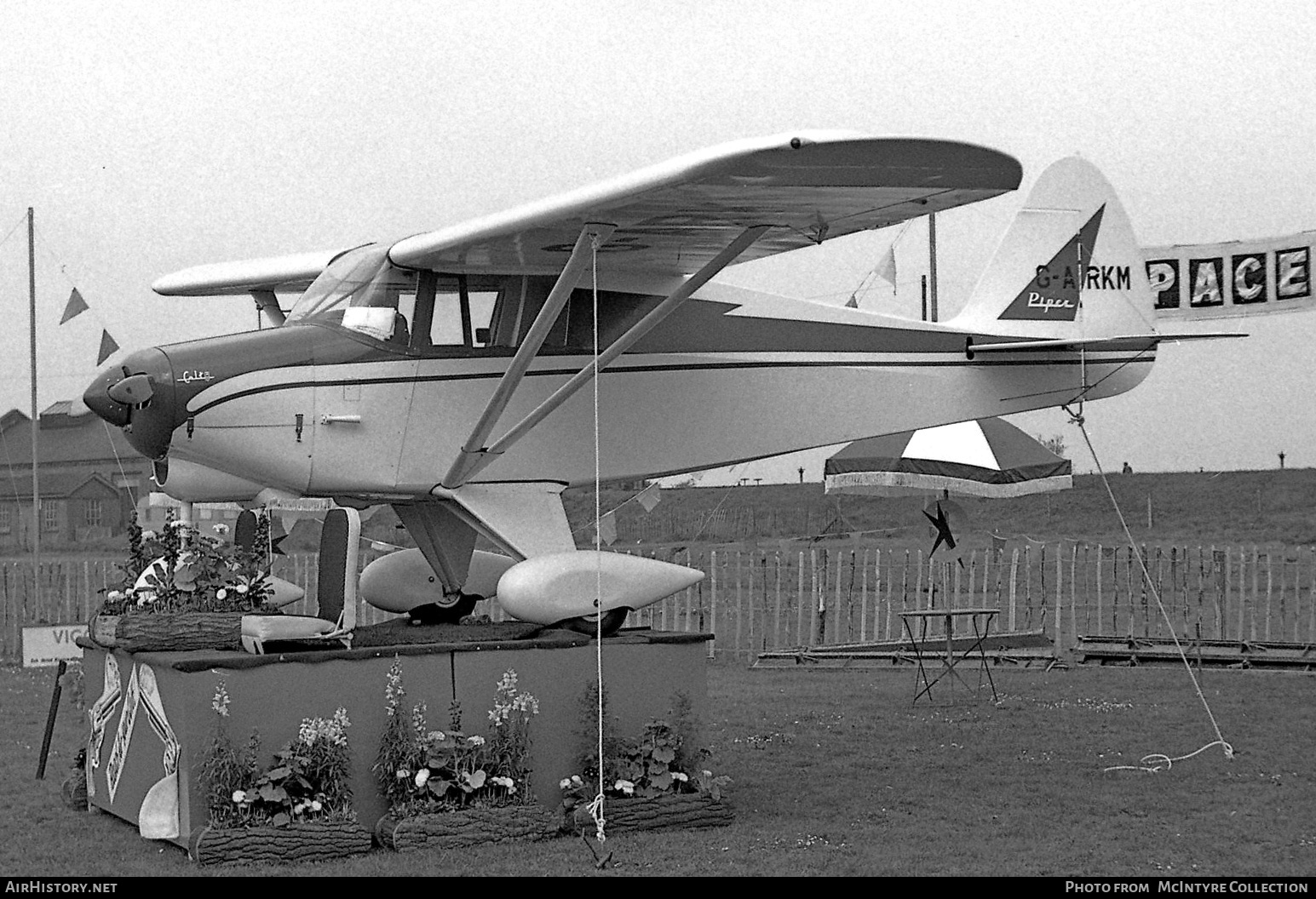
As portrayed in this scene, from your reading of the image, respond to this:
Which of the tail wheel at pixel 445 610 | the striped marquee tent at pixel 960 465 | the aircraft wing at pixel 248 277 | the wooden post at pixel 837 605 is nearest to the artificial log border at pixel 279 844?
the tail wheel at pixel 445 610

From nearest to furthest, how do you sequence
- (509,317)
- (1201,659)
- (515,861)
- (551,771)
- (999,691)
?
(515,861)
(551,771)
(509,317)
(999,691)
(1201,659)

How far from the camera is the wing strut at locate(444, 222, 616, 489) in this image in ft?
26.9

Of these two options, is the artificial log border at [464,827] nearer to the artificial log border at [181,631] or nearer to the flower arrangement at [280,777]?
the flower arrangement at [280,777]

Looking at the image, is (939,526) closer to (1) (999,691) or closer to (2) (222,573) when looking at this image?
(1) (999,691)

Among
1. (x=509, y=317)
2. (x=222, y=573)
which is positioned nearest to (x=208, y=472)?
(x=222, y=573)

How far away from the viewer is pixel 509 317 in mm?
9375

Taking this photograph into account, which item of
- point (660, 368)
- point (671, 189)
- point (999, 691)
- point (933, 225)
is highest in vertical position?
point (933, 225)

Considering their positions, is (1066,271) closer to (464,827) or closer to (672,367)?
(672,367)

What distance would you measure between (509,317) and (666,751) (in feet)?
9.29

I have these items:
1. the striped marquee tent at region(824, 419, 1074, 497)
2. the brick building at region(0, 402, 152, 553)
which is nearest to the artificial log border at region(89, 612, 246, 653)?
the striped marquee tent at region(824, 419, 1074, 497)

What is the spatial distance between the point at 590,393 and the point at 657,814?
9.15 feet

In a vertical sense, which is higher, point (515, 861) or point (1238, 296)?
point (1238, 296)

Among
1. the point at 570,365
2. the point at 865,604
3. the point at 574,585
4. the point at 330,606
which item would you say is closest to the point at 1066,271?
the point at 570,365

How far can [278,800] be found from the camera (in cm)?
747
